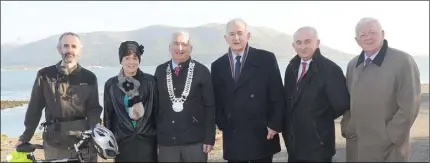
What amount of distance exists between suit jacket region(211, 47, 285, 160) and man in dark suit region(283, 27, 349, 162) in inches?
7.7

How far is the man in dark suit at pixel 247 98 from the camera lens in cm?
552

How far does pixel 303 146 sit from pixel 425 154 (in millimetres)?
8746

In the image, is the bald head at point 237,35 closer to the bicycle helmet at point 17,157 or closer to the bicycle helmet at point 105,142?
the bicycle helmet at point 105,142

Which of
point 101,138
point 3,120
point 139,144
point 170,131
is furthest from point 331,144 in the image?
point 3,120

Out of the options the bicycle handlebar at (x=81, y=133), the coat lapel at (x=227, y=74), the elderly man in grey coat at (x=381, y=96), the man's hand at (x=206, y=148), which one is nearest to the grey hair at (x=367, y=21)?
the elderly man in grey coat at (x=381, y=96)

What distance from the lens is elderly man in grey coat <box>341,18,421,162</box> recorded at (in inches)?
193

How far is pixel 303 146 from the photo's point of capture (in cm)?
539

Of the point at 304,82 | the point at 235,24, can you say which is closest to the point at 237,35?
the point at 235,24

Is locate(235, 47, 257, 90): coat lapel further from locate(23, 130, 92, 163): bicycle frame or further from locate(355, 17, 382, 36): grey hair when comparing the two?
locate(23, 130, 92, 163): bicycle frame

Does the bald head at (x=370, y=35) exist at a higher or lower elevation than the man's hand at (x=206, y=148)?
higher

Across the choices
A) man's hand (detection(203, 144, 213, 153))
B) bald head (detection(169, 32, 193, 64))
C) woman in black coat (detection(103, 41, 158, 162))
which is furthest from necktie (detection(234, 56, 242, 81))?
woman in black coat (detection(103, 41, 158, 162))

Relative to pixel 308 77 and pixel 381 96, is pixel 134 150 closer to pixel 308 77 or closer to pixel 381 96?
pixel 308 77

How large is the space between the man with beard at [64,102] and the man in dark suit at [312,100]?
7.73 ft

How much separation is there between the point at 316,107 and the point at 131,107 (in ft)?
6.86
